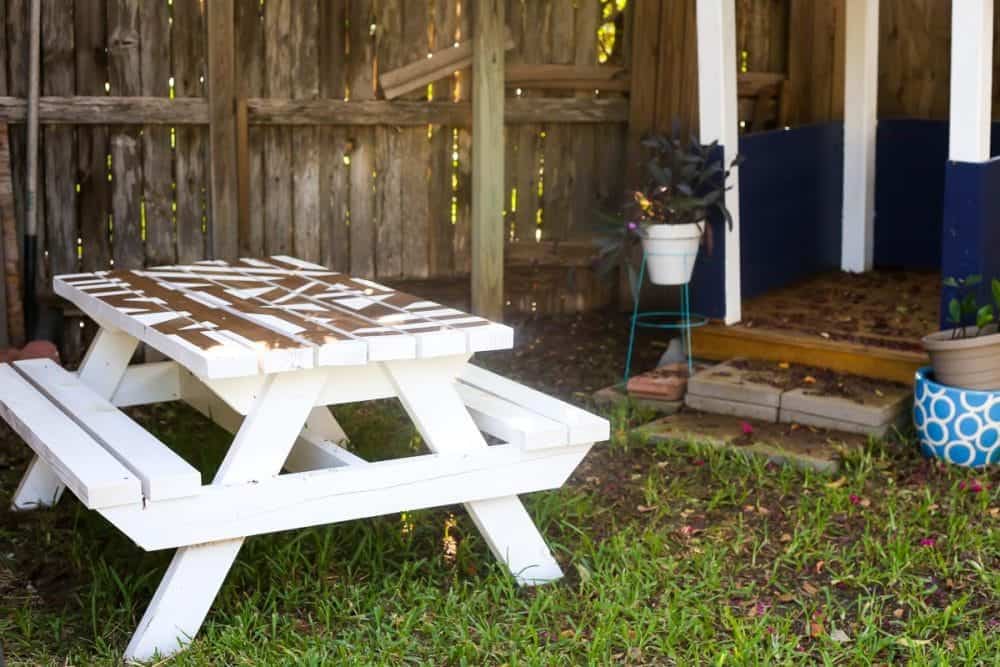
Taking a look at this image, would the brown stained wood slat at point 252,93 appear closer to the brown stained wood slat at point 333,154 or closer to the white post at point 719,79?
the brown stained wood slat at point 333,154

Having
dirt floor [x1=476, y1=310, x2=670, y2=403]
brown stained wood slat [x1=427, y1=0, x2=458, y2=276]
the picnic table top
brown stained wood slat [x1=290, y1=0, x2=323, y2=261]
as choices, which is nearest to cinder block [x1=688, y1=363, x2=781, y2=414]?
dirt floor [x1=476, y1=310, x2=670, y2=403]

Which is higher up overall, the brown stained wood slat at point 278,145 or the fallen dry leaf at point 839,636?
the brown stained wood slat at point 278,145

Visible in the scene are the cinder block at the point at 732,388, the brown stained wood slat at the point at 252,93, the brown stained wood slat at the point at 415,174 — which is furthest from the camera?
the brown stained wood slat at the point at 415,174

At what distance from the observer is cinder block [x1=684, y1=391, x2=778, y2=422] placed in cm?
571

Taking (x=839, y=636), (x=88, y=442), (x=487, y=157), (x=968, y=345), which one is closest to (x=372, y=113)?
(x=487, y=157)

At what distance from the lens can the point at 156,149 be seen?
6.46 metres

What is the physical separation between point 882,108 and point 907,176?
1.68 ft

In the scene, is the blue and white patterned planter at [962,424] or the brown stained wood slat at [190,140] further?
the brown stained wood slat at [190,140]

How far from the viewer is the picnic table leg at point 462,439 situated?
154 inches

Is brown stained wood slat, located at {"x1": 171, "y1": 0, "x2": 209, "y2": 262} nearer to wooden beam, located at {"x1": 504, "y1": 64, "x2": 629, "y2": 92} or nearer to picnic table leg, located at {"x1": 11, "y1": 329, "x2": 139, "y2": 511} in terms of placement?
wooden beam, located at {"x1": 504, "y1": 64, "x2": 629, "y2": 92}

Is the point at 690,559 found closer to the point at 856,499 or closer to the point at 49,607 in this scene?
the point at 856,499

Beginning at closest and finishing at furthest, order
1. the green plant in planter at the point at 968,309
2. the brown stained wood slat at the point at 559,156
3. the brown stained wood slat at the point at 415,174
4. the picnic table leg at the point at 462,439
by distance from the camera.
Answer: the picnic table leg at the point at 462,439
the green plant in planter at the point at 968,309
the brown stained wood slat at the point at 415,174
the brown stained wood slat at the point at 559,156

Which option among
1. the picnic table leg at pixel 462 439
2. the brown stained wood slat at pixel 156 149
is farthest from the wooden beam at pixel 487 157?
the picnic table leg at pixel 462 439

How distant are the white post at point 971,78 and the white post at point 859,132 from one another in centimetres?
202
